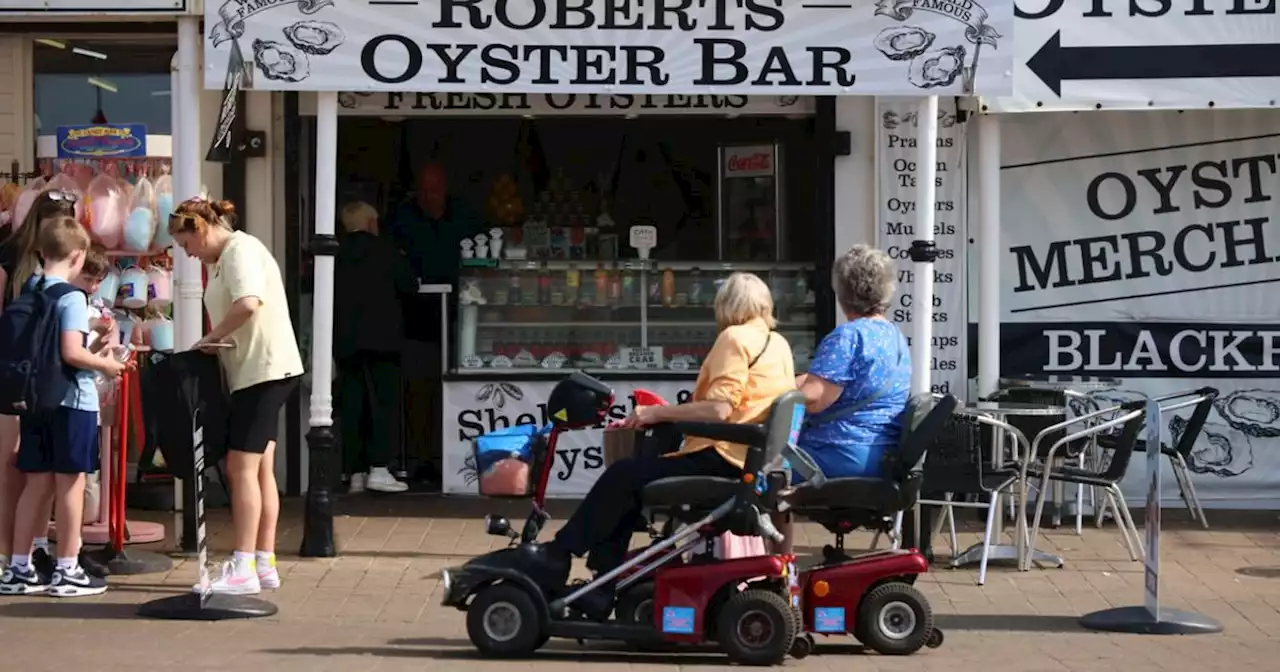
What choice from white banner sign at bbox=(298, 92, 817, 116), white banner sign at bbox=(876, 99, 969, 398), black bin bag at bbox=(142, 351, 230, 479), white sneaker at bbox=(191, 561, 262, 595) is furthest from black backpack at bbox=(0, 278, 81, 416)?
white banner sign at bbox=(876, 99, 969, 398)

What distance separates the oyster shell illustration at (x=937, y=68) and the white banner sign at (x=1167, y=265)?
71.4 inches

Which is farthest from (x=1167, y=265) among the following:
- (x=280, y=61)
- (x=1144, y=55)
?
(x=280, y=61)

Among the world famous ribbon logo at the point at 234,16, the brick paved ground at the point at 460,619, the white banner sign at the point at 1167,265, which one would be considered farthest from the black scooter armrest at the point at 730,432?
the white banner sign at the point at 1167,265

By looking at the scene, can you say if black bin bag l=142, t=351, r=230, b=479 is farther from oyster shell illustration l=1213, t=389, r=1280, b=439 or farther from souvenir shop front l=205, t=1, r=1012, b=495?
oyster shell illustration l=1213, t=389, r=1280, b=439

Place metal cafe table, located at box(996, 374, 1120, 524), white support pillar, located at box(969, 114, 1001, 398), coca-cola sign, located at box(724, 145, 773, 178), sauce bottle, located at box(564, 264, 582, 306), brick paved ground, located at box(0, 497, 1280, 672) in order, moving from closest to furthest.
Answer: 1. brick paved ground, located at box(0, 497, 1280, 672)
2. metal cafe table, located at box(996, 374, 1120, 524)
3. white support pillar, located at box(969, 114, 1001, 398)
4. sauce bottle, located at box(564, 264, 582, 306)
5. coca-cola sign, located at box(724, 145, 773, 178)

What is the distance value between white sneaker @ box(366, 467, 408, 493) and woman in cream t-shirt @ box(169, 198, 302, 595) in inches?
122

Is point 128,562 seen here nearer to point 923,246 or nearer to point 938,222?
point 923,246

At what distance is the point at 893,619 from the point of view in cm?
695

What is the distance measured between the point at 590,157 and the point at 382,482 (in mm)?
2394

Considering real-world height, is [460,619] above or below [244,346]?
below

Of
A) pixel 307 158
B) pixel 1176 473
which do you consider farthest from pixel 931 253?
pixel 307 158

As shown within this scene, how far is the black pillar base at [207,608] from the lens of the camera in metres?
7.59

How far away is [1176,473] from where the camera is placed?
400 inches

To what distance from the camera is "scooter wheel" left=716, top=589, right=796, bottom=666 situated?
6680 mm
